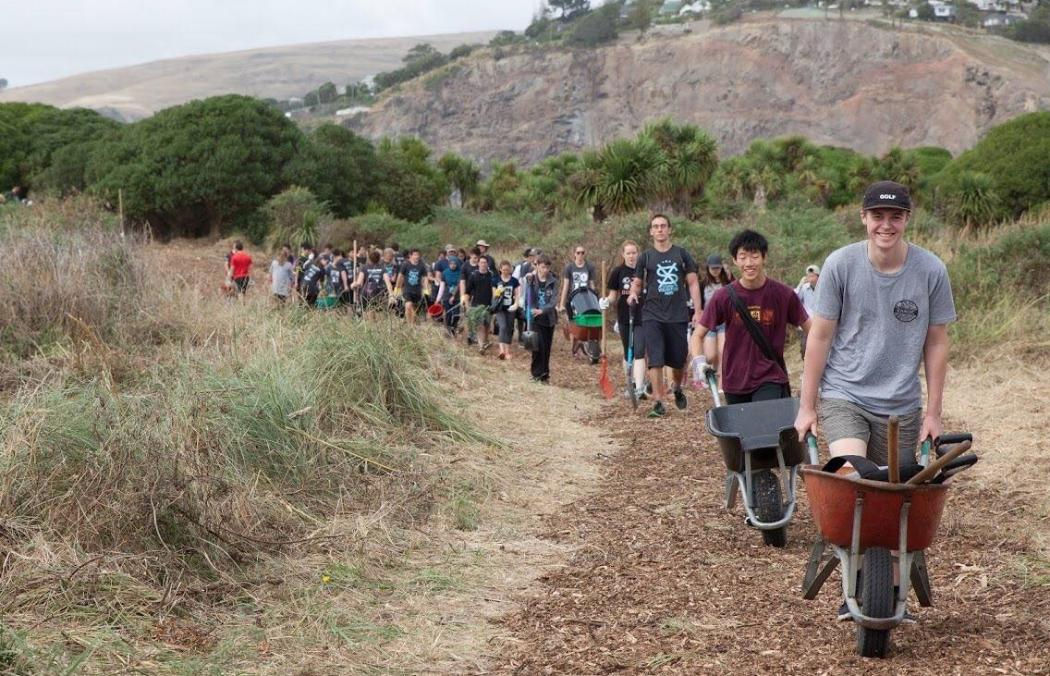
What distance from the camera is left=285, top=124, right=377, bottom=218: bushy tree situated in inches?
1747

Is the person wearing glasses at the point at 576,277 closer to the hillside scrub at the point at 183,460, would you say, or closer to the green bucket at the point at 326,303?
the green bucket at the point at 326,303

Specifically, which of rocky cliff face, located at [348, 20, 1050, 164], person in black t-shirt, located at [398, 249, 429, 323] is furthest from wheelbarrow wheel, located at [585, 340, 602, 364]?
rocky cliff face, located at [348, 20, 1050, 164]

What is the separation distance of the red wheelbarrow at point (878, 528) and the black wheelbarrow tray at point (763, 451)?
1.99 meters

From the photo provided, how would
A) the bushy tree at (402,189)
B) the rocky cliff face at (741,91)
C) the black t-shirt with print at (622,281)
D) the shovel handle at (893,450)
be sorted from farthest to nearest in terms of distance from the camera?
the rocky cliff face at (741,91) < the bushy tree at (402,189) < the black t-shirt with print at (622,281) < the shovel handle at (893,450)

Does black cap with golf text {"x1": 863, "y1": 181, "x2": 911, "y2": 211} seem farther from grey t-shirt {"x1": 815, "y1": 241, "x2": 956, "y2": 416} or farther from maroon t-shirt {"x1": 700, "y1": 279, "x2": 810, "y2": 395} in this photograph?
maroon t-shirt {"x1": 700, "y1": 279, "x2": 810, "y2": 395}

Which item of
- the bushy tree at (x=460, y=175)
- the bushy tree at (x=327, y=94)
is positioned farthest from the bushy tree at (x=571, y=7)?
the bushy tree at (x=460, y=175)

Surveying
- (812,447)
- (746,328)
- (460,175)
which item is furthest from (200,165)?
(812,447)

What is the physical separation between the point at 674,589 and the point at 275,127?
1610 inches

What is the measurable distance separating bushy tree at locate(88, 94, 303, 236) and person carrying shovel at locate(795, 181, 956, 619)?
3750 cm

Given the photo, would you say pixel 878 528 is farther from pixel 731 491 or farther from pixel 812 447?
pixel 731 491

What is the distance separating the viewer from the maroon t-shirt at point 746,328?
811 centimetres

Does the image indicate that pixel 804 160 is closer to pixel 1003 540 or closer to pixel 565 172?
pixel 565 172

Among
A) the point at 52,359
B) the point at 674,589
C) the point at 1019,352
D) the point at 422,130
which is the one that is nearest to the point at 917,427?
the point at 674,589

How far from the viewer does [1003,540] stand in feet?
25.1
